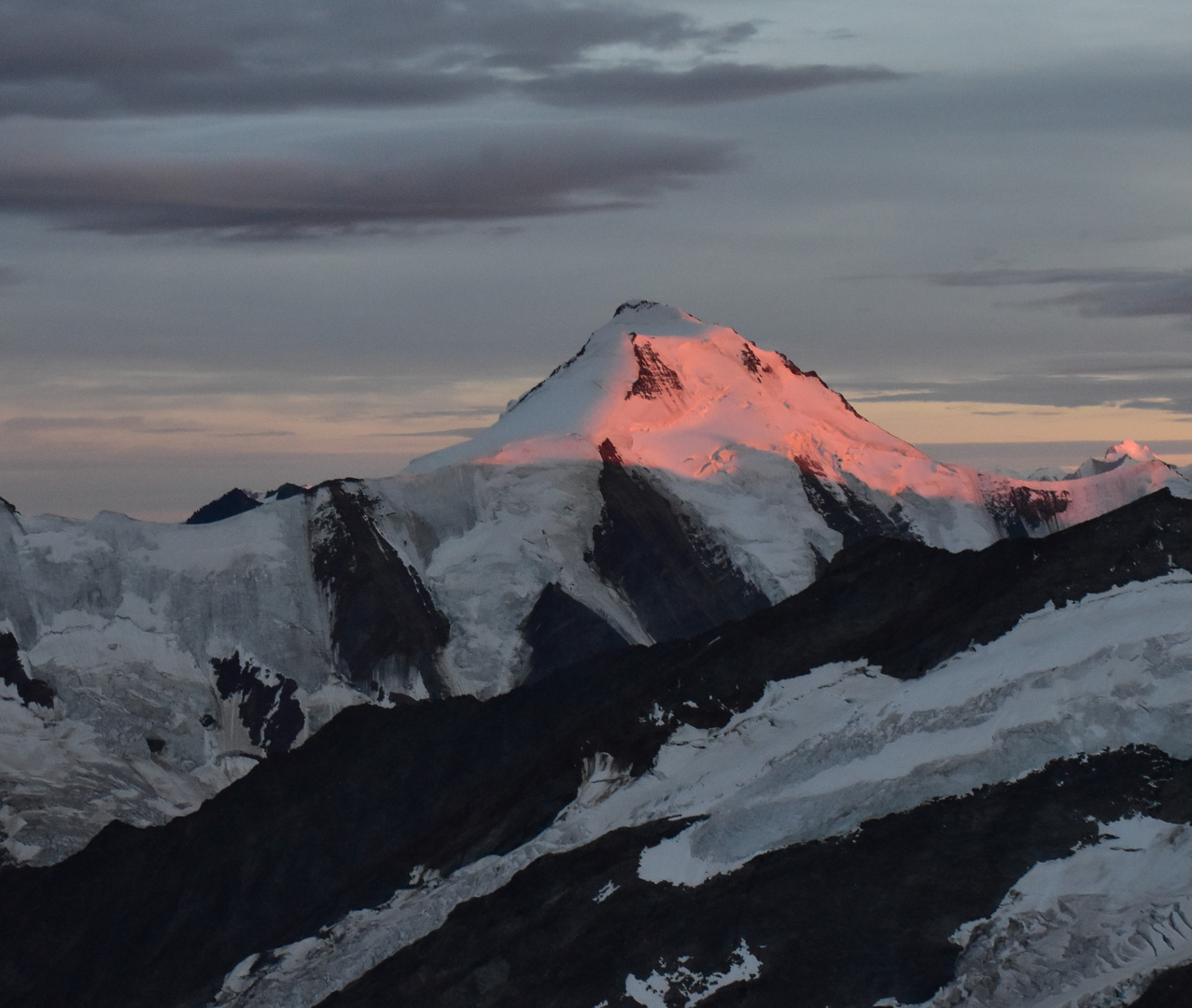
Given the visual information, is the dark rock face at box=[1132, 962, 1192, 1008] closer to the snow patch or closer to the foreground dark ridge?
the snow patch

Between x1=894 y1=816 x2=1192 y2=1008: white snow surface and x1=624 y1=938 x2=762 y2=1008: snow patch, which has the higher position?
x1=894 y1=816 x2=1192 y2=1008: white snow surface

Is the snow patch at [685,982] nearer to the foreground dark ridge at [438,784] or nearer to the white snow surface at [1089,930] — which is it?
the white snow surface at [1089,930]

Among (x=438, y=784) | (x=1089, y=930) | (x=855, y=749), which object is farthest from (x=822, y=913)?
(x=438, y=784)

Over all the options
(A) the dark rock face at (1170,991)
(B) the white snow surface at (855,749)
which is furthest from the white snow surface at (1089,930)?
(B) the white snow surface at (855,749)

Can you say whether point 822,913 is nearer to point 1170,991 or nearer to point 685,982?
point 685,982

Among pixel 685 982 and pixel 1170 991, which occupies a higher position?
pixel 1170 991

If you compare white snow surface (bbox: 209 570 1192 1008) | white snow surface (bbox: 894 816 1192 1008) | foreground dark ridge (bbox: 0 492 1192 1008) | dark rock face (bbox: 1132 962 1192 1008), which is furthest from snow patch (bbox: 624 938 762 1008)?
foreground dark ridge (bbox: 0 492 1192 1008)
